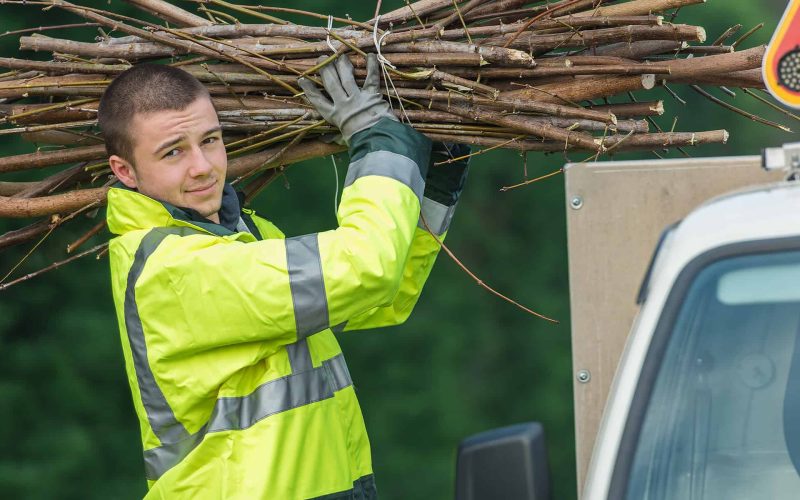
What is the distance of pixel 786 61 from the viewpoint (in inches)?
86.6

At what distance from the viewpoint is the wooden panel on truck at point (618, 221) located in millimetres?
2164

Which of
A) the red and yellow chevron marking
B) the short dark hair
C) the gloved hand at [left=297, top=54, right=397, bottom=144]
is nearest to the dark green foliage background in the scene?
the short dark hair

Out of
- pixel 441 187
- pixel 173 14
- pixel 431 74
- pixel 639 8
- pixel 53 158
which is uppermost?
pixel 173 14

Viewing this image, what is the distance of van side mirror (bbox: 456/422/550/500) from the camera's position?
1.94 metres

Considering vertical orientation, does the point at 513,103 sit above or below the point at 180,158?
above

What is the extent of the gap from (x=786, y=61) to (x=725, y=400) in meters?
0.68

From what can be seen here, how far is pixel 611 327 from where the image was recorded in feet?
7.13

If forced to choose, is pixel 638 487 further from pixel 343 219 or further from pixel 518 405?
pixel 518 405

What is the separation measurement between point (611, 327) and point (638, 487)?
1.24 feet

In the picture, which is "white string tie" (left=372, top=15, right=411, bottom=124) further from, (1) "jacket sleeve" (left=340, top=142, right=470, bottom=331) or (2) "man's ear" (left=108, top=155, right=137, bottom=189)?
(2) "man's ear" (left=108, top=155, right=137, bottom=189)

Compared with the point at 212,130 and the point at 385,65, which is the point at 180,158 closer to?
the point at 212,130

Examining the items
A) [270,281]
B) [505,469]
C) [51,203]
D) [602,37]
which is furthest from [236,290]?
[602,37]

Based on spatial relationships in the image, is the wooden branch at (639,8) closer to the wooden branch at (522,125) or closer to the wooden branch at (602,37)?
the wooden branch at (602,37)

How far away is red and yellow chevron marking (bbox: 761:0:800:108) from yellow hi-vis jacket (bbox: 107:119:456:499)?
781mm
